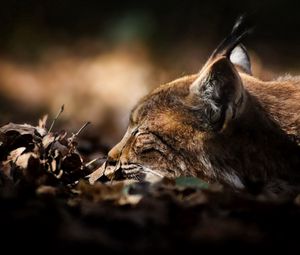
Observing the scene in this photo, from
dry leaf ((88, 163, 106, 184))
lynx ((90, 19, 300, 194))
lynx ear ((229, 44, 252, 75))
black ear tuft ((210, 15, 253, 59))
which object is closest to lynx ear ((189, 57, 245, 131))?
lynx ((90, 19, 300, 194))

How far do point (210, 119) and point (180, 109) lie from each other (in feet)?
0.91

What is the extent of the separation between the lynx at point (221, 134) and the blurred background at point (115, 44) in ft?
18.9

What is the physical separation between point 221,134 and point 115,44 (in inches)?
321

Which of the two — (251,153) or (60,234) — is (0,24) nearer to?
(251,153)

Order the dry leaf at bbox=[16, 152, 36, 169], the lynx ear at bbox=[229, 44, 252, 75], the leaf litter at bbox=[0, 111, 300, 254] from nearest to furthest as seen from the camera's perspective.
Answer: the leaf litter at bbox=[0, 111, 300, 254]
the dry leaf at bbox=[16, 152, 36, 169]
the lynx ear at bbox=[229, 44, 252, 75]

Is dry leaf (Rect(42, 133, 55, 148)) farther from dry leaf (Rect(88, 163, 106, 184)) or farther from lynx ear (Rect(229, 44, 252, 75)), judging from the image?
lynx ear (Rect(229, 44, 252, 75))

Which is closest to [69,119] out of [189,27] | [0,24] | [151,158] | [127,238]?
[0,24]

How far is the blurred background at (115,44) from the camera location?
1107cm

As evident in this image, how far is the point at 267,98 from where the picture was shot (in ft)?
15.7

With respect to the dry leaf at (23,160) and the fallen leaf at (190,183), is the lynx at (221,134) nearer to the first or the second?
the fallen leaf at (190,183)

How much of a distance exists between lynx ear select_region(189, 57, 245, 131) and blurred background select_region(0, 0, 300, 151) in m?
6.02

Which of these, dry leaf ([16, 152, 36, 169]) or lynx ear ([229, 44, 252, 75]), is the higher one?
lynx ear ([229, 44, 252, 75])

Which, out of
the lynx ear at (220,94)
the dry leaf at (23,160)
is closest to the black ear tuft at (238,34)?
the lynx ear at (220,94)

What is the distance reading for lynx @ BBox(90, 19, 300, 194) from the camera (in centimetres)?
443
